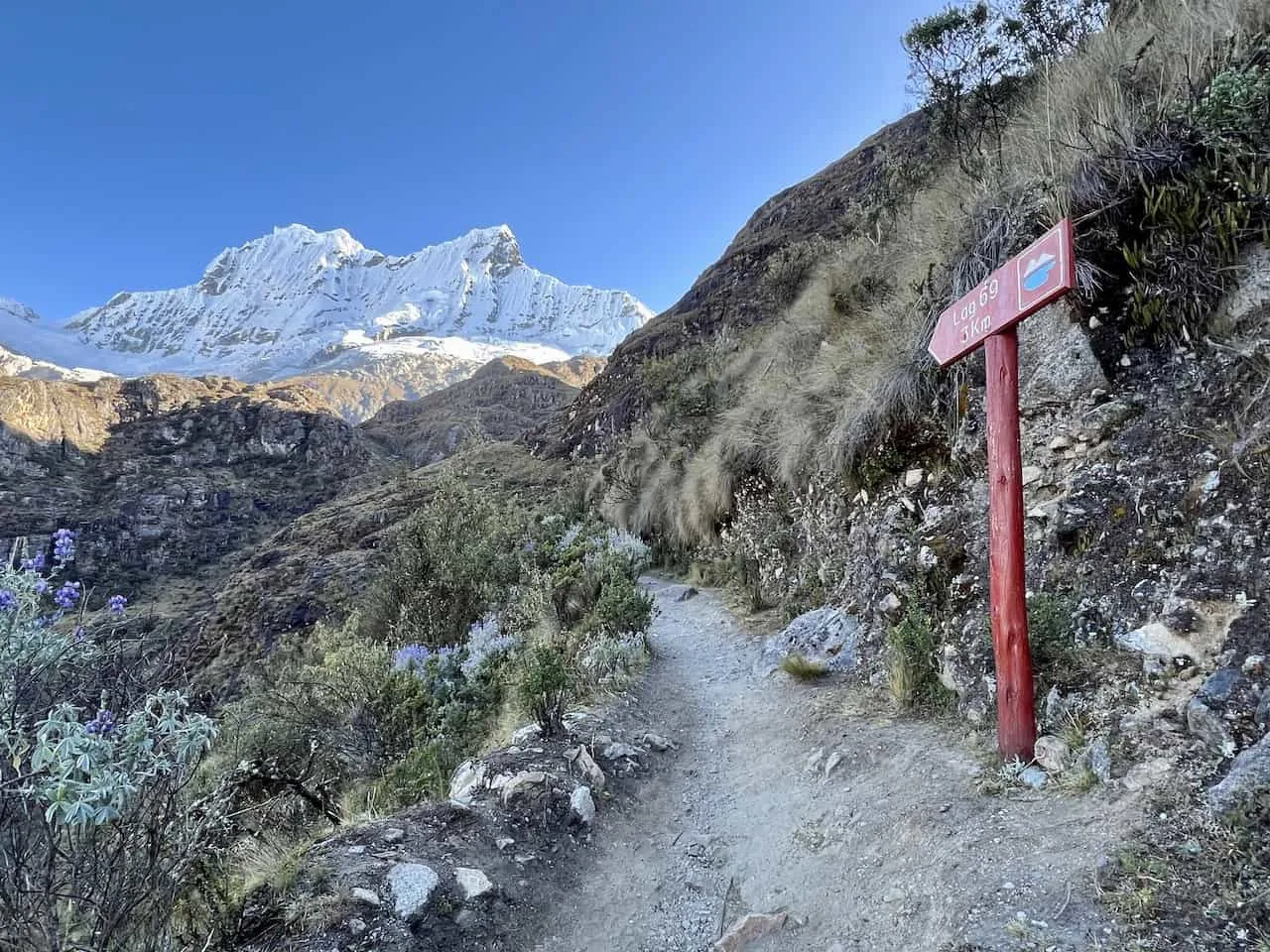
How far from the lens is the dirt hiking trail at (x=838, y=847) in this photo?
224 centimetres

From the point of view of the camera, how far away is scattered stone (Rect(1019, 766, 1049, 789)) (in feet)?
9.12

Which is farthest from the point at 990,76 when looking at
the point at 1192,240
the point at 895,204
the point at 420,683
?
→ the point at 420,683

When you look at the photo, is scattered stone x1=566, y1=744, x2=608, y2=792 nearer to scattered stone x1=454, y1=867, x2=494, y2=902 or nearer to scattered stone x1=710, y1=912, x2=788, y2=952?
scattered stone x1=454, y1=867, x2=494, y2=902

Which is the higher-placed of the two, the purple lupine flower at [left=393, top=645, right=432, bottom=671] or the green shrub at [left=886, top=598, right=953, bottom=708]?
the purple lupine flower at [left=393, top=645, right=432, bottom=671]

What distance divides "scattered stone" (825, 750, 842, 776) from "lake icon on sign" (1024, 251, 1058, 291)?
276 cm

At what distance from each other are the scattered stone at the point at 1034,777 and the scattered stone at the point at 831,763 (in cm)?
106

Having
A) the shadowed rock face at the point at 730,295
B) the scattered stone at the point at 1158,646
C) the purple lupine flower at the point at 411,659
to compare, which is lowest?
the scattered stone at the point at 1158,646

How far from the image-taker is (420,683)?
18.3 feet

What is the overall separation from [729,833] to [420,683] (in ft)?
10.5

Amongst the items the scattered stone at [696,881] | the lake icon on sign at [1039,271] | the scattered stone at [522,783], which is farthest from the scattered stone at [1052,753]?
the scattered stone at [522,783]

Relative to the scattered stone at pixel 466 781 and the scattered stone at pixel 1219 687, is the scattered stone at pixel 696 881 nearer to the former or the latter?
the scattered stone at pixel 466 781

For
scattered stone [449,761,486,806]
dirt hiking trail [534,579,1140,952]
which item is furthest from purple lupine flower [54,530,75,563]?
dirt hiking trail [534,579,1140,952]

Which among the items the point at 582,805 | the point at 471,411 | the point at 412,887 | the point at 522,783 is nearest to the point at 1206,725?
the point at 582,805

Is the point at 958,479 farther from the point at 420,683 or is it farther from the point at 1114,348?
the point at 420,683
